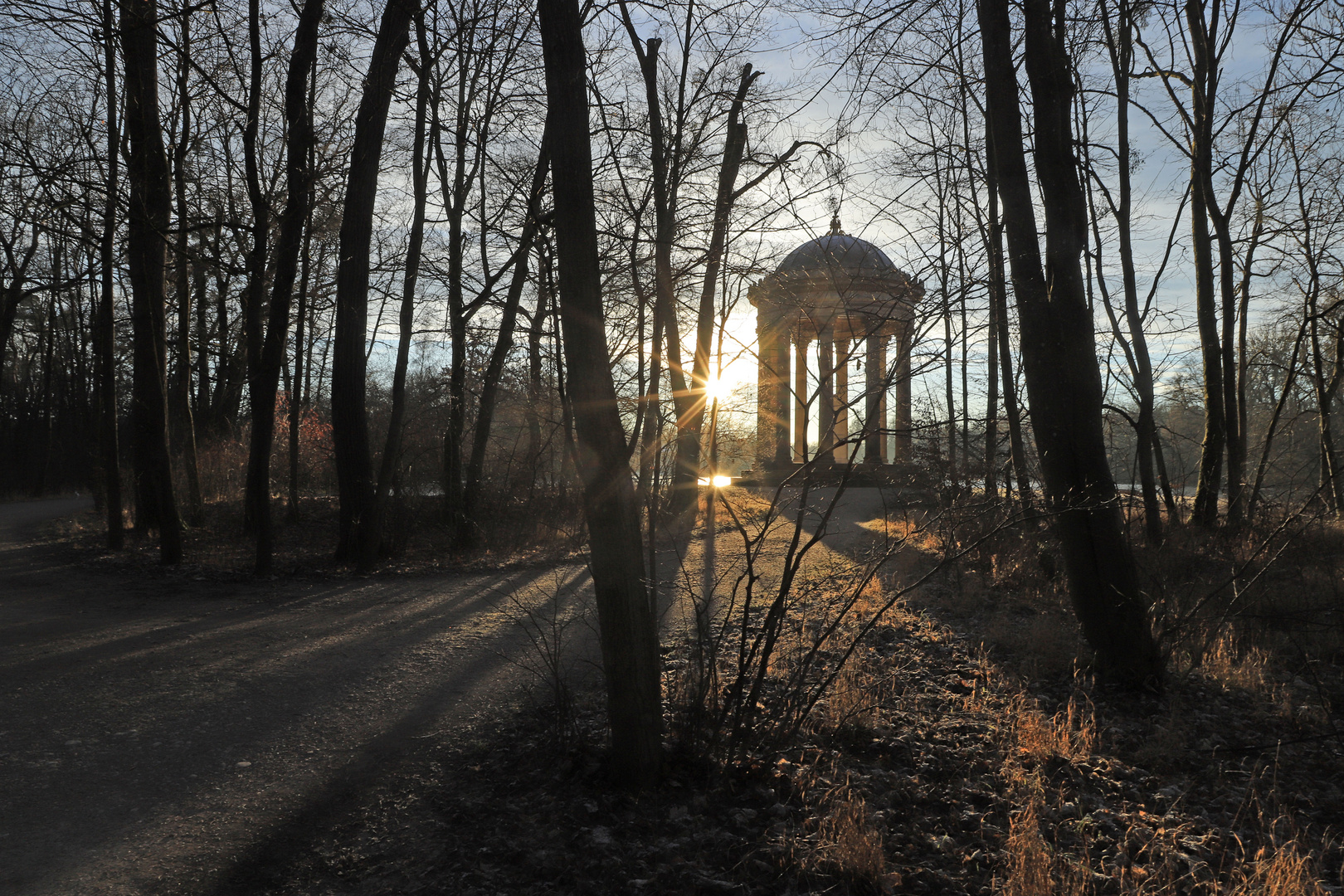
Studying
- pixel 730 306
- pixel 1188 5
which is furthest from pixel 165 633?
pixel 1188 5

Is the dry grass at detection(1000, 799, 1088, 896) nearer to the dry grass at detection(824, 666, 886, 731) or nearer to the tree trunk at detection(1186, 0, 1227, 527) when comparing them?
the dry grass at detection(824, 666, 886, 731)

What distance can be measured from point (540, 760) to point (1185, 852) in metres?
2.70

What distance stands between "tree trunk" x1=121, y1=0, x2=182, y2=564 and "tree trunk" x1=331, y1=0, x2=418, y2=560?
5.78 feet

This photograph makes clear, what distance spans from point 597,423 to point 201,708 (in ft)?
9.46

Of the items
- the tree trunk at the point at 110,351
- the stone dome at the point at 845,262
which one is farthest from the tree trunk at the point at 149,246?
the stone dome at the point at 845,262

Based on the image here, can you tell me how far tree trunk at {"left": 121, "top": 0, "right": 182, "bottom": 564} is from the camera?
8266 millimetres

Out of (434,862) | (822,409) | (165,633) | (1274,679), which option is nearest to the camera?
(434,862)

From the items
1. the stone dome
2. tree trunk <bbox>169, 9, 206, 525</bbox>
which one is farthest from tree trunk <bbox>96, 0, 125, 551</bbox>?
the stone dome

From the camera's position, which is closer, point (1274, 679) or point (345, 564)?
point (1274, 679)

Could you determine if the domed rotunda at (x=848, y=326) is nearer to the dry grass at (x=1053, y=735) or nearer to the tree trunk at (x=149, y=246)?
the dry grass at (x=1053, y=735)

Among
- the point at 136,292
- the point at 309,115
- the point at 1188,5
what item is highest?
the point at 1188,5

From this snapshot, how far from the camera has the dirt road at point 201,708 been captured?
2930 mm

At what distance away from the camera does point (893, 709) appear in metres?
4.86

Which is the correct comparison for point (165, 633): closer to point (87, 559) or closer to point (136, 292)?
point (87, 559)
